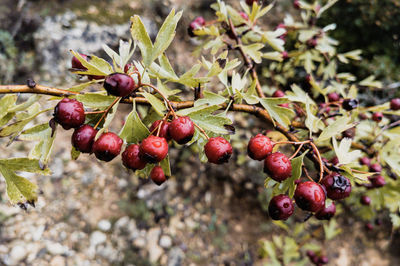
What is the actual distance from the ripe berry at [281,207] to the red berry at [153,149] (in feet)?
1.28

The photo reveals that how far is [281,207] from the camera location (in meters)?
0.88

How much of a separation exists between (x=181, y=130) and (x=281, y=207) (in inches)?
15.8

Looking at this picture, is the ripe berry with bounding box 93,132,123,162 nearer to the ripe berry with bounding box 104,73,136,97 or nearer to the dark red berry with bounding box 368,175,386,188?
the ripe berry with bounding box 104,73,136,97

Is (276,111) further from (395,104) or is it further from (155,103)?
(395,104)

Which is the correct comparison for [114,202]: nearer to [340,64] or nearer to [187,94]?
[187,94]

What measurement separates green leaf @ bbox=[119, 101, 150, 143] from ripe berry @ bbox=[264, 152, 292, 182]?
15.6 inches

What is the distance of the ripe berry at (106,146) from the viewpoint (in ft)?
2.67

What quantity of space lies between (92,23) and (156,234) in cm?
250

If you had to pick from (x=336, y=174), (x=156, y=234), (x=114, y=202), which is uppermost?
(x=336, y=174)

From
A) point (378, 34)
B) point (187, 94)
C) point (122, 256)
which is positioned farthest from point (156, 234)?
point (378, 34)

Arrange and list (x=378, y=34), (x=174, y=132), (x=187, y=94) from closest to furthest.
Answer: (x=174, y=132) < (x=378, y=34) < (x=187, y=94)

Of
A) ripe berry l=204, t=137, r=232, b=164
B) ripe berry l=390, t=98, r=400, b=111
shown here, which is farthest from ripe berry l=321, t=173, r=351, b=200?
ripe berry l=390, t=98, r=400, b=111

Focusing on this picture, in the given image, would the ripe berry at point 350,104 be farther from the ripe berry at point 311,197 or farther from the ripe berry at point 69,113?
the ripe berry at point 69,113

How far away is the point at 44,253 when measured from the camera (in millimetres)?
2211
